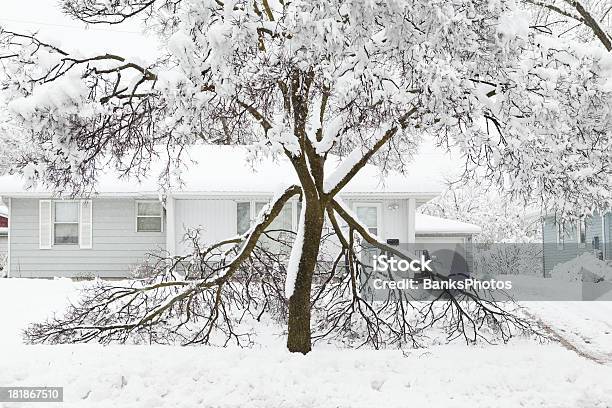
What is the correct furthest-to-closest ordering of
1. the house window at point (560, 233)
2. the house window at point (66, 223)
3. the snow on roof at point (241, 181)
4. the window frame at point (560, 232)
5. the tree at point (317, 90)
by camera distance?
the house window at point (66, 223)
the snow on roof at point (241, 181)
the house window at point (560, 233)
the window frame at point (560, 232)
the tree at point (317, 90)

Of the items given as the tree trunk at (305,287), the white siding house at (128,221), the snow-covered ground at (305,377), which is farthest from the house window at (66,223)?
the tree trunk at (305,287)

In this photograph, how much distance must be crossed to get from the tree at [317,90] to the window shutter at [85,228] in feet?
31.5

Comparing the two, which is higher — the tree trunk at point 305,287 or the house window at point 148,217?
the house window at point 148,217

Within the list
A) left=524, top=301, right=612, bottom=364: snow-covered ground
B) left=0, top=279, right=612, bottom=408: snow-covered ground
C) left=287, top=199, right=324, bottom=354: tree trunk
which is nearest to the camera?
→ left=0, top=279, right=612, bottom=408: snow-covered ground

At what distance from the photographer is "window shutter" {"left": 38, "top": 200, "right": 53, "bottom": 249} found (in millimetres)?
18016

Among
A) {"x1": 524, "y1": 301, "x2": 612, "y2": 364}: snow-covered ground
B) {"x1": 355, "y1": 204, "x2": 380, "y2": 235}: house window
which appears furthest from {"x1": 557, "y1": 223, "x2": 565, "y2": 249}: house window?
{"x1": 355, "y1": 204, "x2": 380, "y2": 235}: house window

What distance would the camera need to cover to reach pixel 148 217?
18.2m

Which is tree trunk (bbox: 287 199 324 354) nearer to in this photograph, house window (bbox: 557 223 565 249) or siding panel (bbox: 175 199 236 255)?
house window (bbox: 557 223 565 249)

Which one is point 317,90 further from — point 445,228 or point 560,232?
point 445,228

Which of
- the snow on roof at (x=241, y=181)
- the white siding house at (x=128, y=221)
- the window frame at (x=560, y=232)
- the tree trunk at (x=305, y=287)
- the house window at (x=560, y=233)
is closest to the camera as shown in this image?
the tree trunk at (x=305, y=287)

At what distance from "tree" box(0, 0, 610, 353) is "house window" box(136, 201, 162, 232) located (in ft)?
30.0

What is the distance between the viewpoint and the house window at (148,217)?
1820cm

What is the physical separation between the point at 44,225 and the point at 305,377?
13.5 metres

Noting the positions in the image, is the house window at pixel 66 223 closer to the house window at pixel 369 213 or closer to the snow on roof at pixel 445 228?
the house window at pixel 369 213
